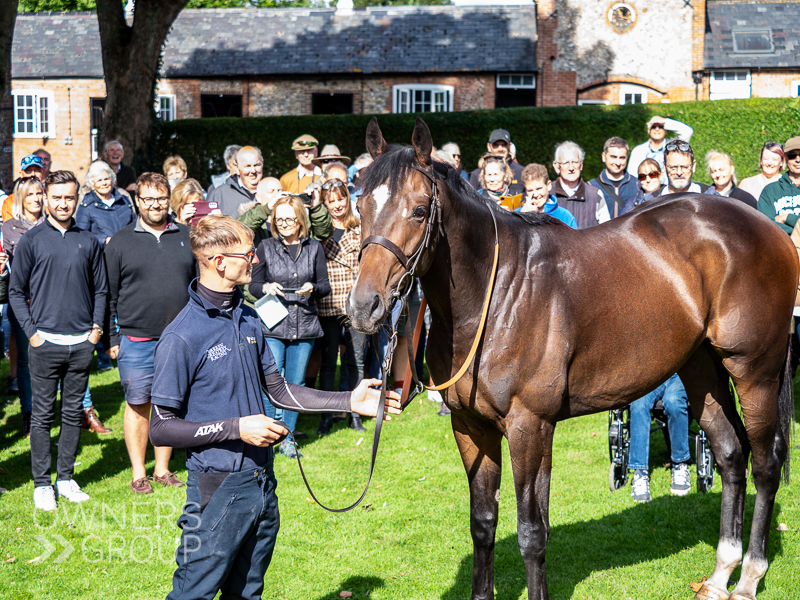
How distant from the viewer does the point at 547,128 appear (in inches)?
696

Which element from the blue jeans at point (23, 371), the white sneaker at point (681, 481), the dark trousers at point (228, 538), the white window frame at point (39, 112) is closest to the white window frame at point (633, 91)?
the white window frame at point (39, 112)

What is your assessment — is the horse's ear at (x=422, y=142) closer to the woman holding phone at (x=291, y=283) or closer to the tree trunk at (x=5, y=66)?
the woman holding phone at (x=291, y=283)

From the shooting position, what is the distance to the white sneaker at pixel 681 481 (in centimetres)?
579

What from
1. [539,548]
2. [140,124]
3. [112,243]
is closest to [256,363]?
[539,548]

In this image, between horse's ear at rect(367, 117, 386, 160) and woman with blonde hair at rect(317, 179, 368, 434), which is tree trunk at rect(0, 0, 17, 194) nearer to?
woman with blonde hair at rect(317, 179, 368, 434)

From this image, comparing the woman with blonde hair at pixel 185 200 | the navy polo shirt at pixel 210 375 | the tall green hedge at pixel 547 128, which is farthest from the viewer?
the tall green hedge at pixel 547 128

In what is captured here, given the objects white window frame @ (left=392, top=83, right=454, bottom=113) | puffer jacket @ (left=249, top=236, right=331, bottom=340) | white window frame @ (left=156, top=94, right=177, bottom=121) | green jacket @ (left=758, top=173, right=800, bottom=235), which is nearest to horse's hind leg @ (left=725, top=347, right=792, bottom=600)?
green jacket @ (left=758, top=173, right=800, bottom=235)

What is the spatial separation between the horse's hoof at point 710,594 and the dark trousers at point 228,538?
8.62 ft

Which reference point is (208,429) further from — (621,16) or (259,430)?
(621,16)

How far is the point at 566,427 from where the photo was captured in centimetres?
752

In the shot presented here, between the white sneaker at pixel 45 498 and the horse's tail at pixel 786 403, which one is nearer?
the horse's tail at pixel 786 403

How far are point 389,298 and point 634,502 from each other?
11.5ft

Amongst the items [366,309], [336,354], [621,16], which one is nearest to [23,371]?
[336,354]

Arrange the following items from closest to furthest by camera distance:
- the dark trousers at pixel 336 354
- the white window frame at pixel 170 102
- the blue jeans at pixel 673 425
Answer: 1. the blue jeans at pixel 673 425
2. the dark trousers at pixel 336 354
3. the white window frame at pixel 170 102
